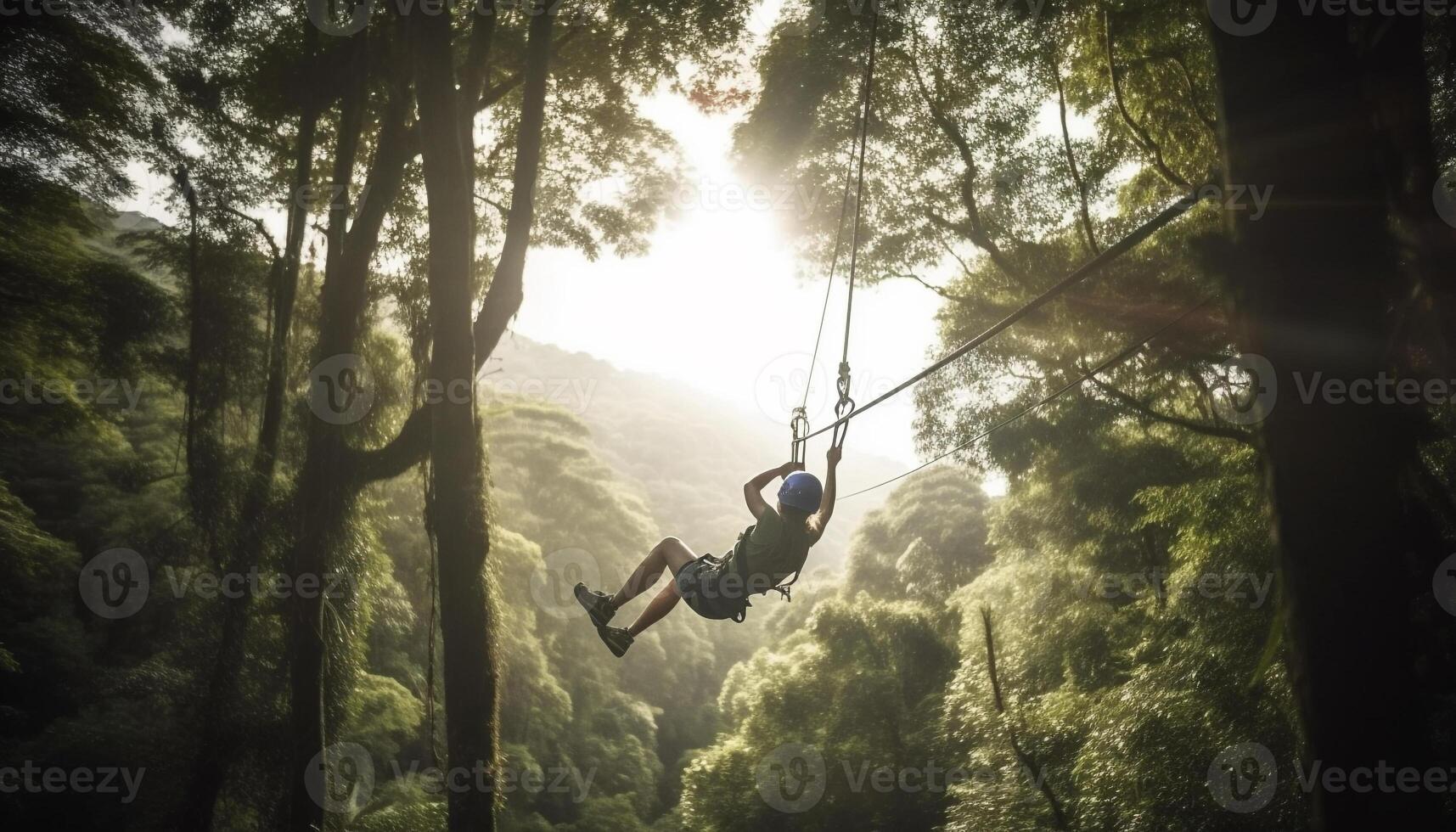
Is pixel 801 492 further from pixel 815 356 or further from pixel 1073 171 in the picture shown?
pixel 1073 171

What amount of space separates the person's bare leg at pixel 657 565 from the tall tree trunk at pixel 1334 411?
398 centimetres

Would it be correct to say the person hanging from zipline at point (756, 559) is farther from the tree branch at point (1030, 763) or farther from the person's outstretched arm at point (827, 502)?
the tree branch at point (1030, 763)

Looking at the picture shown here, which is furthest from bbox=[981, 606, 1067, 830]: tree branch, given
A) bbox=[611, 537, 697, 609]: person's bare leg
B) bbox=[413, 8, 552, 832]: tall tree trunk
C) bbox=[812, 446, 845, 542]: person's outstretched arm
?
bbox=[413, 8, 552, 832]: tall tree trunk

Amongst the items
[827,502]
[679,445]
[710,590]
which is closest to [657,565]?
[710,590]

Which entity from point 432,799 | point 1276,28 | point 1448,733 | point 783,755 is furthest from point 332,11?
point 783,755

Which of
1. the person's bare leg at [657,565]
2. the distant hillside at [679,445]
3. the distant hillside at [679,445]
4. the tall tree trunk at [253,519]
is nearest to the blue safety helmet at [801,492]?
the person's bare leg at [657,565]

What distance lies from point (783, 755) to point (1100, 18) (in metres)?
16.7

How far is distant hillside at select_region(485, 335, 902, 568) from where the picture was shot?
7988cm

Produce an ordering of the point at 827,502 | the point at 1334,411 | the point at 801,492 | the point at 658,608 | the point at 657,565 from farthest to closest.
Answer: the point at 657,565 < the point at 658,608 < the point at 827,502 < the point at 801,492 < the point at 1334,411

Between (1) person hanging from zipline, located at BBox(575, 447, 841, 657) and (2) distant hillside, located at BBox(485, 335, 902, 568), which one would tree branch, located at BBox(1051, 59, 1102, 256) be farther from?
(2) distant hillside, located at BBox(485, 335, 902, 568)

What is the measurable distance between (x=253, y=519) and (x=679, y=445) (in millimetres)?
112442

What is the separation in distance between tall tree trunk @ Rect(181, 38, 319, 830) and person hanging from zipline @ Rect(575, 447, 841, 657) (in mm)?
5350

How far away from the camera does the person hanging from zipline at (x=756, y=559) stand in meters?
4.60

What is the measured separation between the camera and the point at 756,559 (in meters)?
4.68
